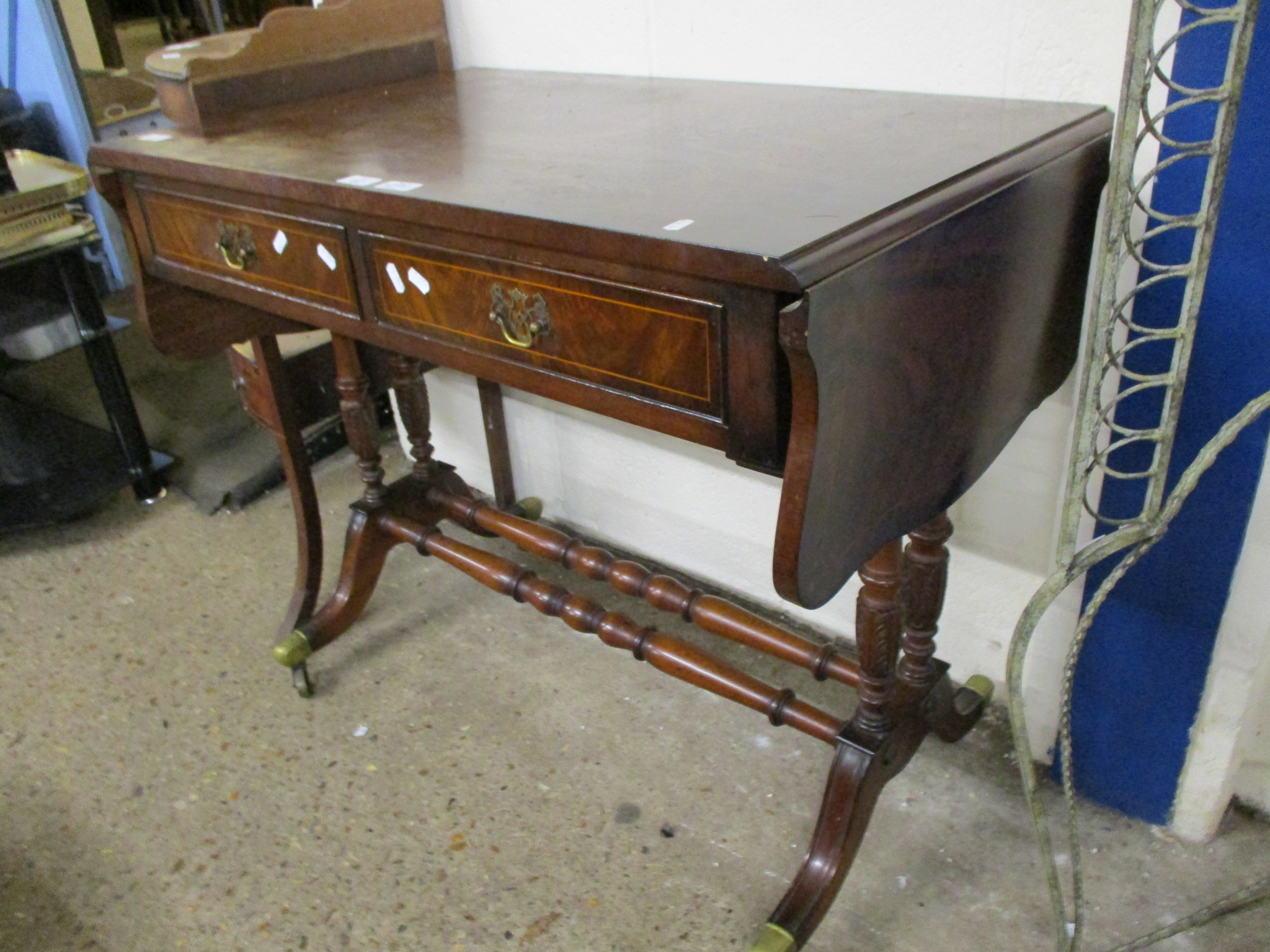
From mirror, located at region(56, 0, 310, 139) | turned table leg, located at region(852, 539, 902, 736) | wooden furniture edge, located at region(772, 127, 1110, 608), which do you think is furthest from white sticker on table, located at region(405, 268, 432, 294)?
mirror, located at region(56, 0, 310, 139)

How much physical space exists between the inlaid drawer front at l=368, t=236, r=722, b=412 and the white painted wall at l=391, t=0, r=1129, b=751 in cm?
63

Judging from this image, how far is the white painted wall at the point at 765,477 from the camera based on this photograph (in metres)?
1.22

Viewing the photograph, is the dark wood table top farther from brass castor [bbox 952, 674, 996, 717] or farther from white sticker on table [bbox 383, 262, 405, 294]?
brass castor [bbox 952, 674, 996, 717]

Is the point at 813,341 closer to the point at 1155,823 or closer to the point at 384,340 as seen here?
the point at 384,340

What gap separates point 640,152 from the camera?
1.13 m

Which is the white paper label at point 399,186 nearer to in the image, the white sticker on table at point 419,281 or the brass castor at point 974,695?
the white sticker on table at point 419,281

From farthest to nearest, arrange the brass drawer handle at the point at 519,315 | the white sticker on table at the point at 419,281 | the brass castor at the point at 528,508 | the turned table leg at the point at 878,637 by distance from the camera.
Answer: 1. the brass castor at the point at 528,508
2. the turned table leg at the point at 878,637
3. the white sticker on table at the point at 419,281
4. the brass drawer handle at the point at 519,315

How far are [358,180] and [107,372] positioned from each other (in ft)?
5.03

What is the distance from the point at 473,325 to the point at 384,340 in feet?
0.55

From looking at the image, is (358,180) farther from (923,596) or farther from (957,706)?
(957,706)

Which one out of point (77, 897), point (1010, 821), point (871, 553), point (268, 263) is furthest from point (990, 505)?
point (77, 897)

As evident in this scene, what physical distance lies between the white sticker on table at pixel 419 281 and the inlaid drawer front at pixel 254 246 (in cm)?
10

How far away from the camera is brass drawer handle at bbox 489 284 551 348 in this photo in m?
1.02

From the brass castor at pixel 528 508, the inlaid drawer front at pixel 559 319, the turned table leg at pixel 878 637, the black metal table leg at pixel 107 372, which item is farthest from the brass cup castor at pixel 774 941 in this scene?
the black metal table leg at pixel 107 372
